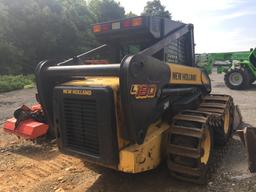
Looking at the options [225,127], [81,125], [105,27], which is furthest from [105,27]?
[225,127]

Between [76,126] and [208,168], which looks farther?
[208,168]

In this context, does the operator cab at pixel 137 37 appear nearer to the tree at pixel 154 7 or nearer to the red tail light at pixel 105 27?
the red tail light at pixel 105 27

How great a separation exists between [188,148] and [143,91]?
99 cm

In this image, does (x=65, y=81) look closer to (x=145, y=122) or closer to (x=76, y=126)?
(x=76, y=126)

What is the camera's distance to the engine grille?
Result: 13.1 feet

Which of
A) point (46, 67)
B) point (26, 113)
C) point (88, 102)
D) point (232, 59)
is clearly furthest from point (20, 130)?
point (232, 59)

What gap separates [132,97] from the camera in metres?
3.60

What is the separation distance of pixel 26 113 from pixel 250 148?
3886 millimetres

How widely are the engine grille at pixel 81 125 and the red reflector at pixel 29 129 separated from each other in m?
1.65

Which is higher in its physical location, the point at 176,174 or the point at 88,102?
the point at 88,102

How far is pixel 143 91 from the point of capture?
3752 millimetres

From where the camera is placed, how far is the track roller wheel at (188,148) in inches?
166

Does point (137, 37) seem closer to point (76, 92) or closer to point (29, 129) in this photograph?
point (76, 92)

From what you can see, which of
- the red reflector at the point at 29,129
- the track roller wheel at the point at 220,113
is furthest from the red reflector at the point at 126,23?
the red reflector at the point at 29,129
